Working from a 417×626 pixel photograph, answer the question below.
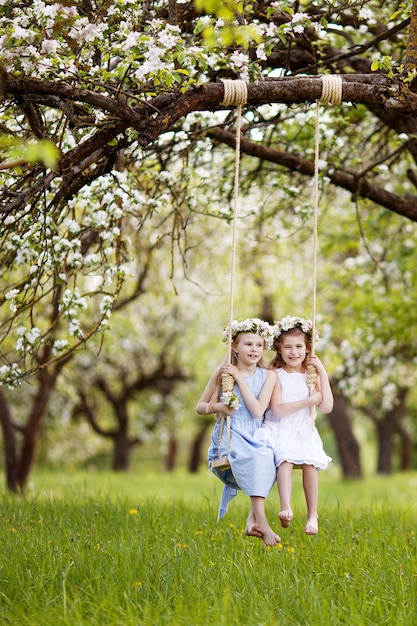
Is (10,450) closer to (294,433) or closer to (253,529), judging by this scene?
(253,529)

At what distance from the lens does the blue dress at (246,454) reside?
447 cm

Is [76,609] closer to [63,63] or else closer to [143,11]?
[63,63]

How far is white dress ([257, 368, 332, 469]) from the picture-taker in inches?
180

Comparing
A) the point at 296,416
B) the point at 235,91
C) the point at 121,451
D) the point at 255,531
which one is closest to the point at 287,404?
the point at 296,416

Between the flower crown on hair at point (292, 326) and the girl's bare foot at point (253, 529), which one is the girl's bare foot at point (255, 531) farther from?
the flower crown on hair at point (292, 326)

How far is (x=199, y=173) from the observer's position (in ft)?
22.0

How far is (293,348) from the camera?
4.77 metres

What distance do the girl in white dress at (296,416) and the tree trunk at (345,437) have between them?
29.0ft

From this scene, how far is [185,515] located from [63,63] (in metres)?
3.50

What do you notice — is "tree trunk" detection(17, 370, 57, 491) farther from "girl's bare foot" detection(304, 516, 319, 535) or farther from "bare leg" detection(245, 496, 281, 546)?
"girl's bare foot" detection(304, 516, 319, 535)

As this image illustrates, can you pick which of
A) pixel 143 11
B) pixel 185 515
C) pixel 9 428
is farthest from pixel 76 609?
pixel 9 428

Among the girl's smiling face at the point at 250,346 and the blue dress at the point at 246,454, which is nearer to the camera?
the blue dress at the point at 246,454

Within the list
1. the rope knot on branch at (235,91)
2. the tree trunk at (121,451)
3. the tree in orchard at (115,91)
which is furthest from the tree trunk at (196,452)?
the rope knot on branch at (235,91)

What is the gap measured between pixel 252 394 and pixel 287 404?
217mm
